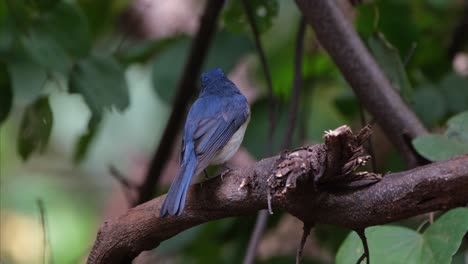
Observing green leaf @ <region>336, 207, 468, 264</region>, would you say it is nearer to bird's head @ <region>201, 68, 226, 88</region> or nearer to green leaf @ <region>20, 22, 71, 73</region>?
bird's head @ <region>201, 68, 226, 88</region>

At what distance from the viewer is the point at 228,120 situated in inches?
108

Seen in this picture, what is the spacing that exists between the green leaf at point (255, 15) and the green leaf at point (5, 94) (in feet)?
3.20

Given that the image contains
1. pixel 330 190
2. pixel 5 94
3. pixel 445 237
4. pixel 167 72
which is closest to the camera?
pixel 330 190

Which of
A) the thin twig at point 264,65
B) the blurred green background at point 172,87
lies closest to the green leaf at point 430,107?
the blurred green background at point 172,87

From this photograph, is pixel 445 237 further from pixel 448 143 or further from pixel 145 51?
pixel 145 51

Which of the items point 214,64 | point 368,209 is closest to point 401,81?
point 214,64

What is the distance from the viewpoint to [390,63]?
316 cm

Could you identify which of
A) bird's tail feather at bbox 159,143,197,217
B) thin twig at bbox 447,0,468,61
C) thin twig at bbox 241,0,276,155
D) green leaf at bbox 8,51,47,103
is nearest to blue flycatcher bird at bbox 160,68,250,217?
bird's tail feather at bbox 159,143,197,217

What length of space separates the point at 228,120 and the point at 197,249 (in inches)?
54.7

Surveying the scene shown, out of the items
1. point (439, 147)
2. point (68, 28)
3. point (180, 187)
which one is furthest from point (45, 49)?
point (439, 147)

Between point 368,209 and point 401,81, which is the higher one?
point 401,81

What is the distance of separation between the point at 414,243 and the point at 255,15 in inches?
62.0

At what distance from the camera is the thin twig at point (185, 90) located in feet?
12.3

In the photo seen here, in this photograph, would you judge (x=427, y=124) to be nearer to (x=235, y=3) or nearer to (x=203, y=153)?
(x=235, y=3)
